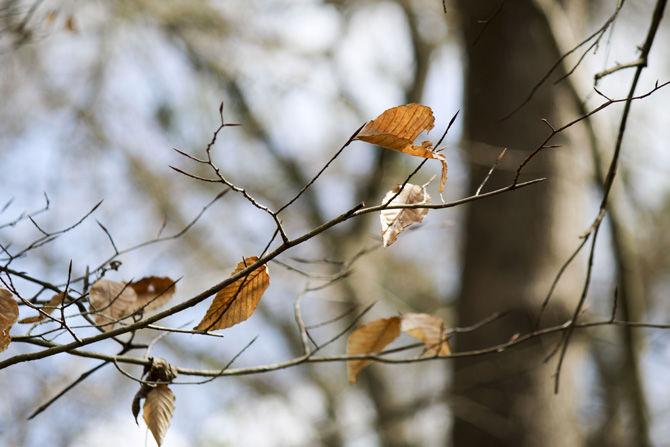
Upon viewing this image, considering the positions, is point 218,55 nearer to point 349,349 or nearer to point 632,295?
point 632,295

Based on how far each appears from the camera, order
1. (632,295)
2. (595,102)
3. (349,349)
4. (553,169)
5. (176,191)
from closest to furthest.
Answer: (349,349) → (632,295) → (553,169) → (595,102) → (176,191)

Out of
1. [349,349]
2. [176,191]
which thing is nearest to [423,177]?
[176,191]

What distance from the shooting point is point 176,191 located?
543 centimetres

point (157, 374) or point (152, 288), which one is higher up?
point (152, 288)

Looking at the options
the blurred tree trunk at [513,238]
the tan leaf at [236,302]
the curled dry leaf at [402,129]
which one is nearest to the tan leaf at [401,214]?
the curled dry leaf at [402,129]

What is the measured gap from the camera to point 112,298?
3.12 feet

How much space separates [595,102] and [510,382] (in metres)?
1.22

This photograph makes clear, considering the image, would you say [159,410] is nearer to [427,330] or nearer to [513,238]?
[427,330]

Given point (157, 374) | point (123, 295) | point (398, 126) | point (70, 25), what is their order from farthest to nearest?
point (70, 25), point (123, 295), point (157, 374), point (398, 126)

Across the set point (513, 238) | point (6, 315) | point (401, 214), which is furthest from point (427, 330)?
point (513, 238)

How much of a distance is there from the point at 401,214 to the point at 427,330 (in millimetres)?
344

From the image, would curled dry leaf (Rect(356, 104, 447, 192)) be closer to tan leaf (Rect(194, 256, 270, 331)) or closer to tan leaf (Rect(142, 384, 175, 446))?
tan leaf (Rect(194, 256, 270, 331))

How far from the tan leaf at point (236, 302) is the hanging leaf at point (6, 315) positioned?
20cm

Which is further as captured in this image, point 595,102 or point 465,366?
point 595,102
